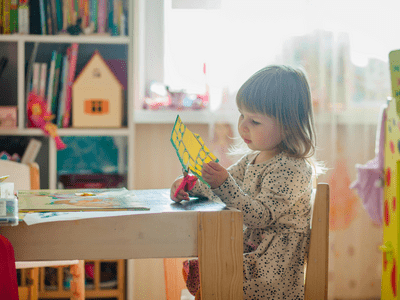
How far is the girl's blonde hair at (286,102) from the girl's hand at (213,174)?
0.22 m

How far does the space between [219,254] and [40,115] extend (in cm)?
122

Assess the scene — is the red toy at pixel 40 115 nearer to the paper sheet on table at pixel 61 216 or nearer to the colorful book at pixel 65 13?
the colorful book at pixel 65 13

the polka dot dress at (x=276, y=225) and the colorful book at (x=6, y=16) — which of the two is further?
the colorful book at (x=6, y=16)

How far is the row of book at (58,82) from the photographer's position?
5.78 ft

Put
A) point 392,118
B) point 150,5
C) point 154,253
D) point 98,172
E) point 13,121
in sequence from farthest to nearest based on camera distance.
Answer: point 150,5 < point 98,172 < point 13,121 < point 392,118 < point 154,253

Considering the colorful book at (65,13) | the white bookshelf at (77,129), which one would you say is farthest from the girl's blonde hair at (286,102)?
the colorful book at (65,13)

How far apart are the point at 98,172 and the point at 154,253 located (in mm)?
1164

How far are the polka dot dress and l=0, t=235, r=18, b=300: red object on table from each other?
42 cm

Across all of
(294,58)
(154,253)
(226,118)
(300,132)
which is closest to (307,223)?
(300,132)

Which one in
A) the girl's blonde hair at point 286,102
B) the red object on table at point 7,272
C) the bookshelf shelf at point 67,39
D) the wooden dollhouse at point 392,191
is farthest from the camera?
the bookshelf shelf at point 67,39

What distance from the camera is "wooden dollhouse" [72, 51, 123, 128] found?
1.75 meters

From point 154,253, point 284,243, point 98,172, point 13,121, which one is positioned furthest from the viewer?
point 98,172

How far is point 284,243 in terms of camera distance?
3.29 ft

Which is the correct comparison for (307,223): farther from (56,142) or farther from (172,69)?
(172,69)
